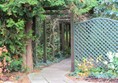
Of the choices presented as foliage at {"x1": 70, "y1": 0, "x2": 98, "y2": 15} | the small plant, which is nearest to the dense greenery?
foliage at {"x1": 70, "y1": 0, "x2": 98, "y2": 15}

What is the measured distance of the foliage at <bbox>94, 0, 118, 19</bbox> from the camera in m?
9.07

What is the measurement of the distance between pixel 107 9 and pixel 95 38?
7.45 feet

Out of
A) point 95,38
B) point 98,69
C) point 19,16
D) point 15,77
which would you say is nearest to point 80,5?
point 95,38

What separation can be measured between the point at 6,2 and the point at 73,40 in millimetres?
2272

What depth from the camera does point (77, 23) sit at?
7.83 metres

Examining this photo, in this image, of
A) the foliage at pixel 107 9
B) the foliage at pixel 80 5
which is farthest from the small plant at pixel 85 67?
the foliage at pixel 107 9

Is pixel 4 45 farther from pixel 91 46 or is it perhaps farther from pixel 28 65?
pixel 91 46

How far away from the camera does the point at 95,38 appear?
7746mm

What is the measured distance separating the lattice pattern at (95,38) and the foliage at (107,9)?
57.6 inches

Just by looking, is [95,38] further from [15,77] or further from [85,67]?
[15,77]

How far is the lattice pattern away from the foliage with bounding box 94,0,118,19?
146 centimetres

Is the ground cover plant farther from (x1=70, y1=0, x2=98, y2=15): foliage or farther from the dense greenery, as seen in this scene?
the dense greenery

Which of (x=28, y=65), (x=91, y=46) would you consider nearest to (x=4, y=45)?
(x=28, y=65)

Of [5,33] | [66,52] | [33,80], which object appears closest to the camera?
[33,80]
